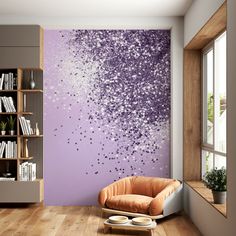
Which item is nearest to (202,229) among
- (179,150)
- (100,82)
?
(179,150)

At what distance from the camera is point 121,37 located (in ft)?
22.2

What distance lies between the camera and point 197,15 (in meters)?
5.42

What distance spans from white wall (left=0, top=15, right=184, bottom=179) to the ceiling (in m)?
0.10

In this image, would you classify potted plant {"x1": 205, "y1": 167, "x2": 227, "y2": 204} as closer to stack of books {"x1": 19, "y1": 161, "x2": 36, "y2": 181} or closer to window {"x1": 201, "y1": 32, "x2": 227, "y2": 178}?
window {"x1": 201, "y1": 32, "x2": 227, "y2": 178}

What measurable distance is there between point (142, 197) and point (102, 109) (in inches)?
60.7

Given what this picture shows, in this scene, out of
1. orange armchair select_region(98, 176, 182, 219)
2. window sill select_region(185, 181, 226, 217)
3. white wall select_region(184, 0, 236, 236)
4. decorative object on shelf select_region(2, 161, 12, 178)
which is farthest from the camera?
decorative object on shelf select_region(2, 161, 12, 178)

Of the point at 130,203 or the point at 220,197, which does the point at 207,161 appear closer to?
the point at 130,203

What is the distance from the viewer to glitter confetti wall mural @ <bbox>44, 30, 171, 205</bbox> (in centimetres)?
675

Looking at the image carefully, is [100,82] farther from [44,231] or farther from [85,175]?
[44,231]

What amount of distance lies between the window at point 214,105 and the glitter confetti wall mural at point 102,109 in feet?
2.17

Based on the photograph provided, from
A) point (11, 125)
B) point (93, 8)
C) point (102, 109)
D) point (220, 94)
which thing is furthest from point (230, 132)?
point (11, 125)

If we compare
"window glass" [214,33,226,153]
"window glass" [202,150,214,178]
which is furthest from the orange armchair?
"window glass" [214,33,226,153]

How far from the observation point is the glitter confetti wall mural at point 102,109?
6746mm

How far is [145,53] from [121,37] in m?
0.44
